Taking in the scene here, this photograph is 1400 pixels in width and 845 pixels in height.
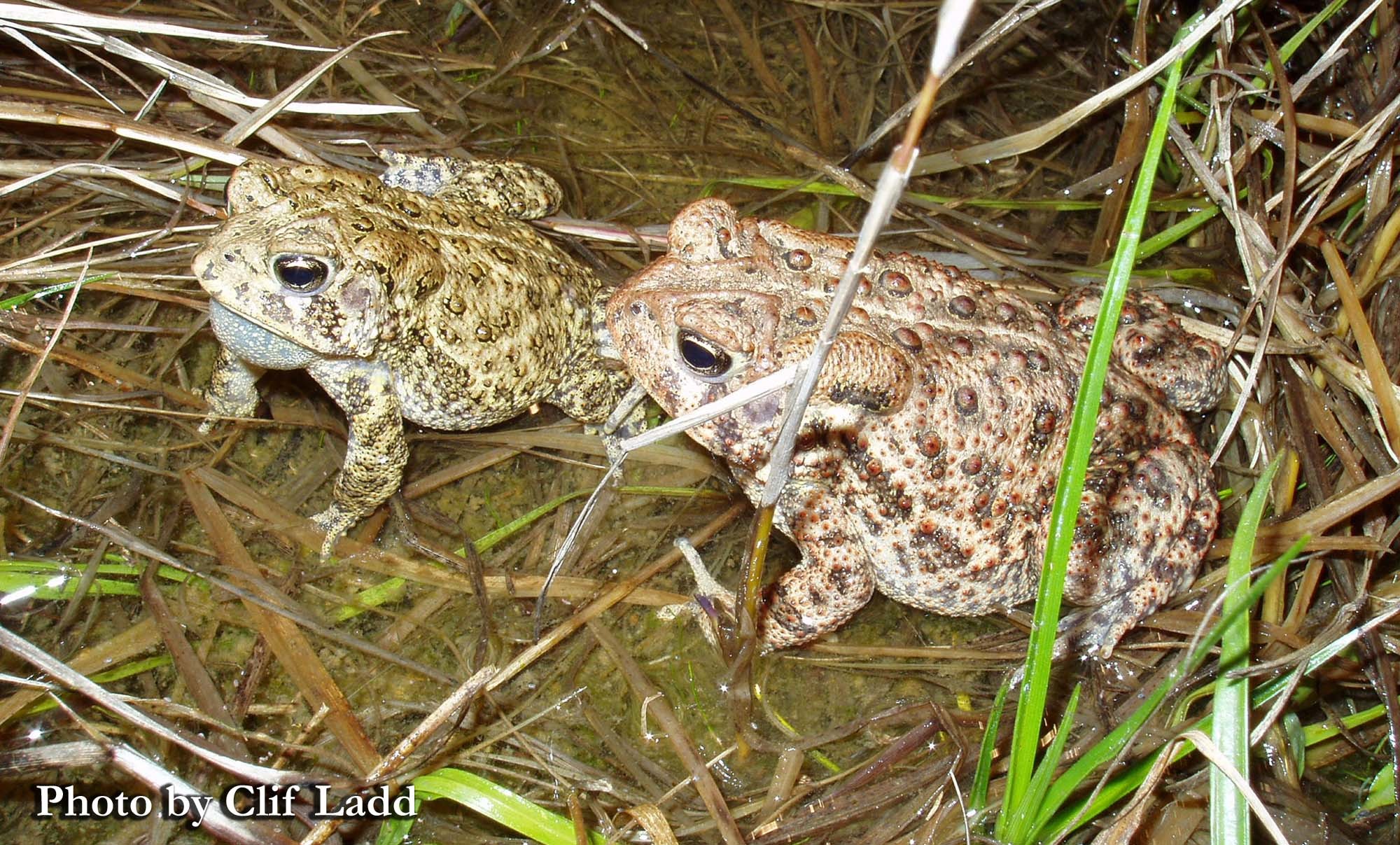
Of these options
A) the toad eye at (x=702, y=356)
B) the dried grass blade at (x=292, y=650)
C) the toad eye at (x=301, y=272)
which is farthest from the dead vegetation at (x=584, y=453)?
→ the toad eye at (x=702, y=356)

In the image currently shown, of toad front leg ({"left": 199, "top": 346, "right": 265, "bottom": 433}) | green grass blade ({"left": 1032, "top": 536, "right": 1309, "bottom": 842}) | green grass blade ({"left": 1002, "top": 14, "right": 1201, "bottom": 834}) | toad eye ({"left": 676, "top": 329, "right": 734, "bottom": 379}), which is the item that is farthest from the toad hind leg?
Result: toad front leg ({"left": 199, "top": 346, "right": 265, "bottom": 433})

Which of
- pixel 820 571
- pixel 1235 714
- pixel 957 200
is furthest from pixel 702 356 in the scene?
pixel 957 200

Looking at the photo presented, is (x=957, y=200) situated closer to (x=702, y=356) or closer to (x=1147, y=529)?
(x=1147, y=529)

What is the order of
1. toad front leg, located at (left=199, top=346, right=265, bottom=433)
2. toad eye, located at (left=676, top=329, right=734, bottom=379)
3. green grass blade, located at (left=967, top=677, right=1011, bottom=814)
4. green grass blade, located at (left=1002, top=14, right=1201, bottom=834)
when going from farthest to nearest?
1. toad front leg, located at (left=199, top=346, right=265, bottom=433)
2. toad eye, located at (left=676, top=329, right=734, bottom=379)
3. green grass blade, located at (left=967, top=677, right=1011, bottom=814)
4. green grass blade, located at (left=1002, top=14, right=1201, bottom=834)

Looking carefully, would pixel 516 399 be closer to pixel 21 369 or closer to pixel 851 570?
pixel 851 570

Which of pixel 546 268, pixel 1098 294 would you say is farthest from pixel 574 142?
pixel 1098 294

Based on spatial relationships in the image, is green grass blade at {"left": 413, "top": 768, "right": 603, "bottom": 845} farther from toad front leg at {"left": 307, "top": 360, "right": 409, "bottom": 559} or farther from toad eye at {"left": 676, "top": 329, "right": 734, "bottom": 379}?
toad eye at {"left": 676, "top": 329, "right": 734, "bottom": 379}
